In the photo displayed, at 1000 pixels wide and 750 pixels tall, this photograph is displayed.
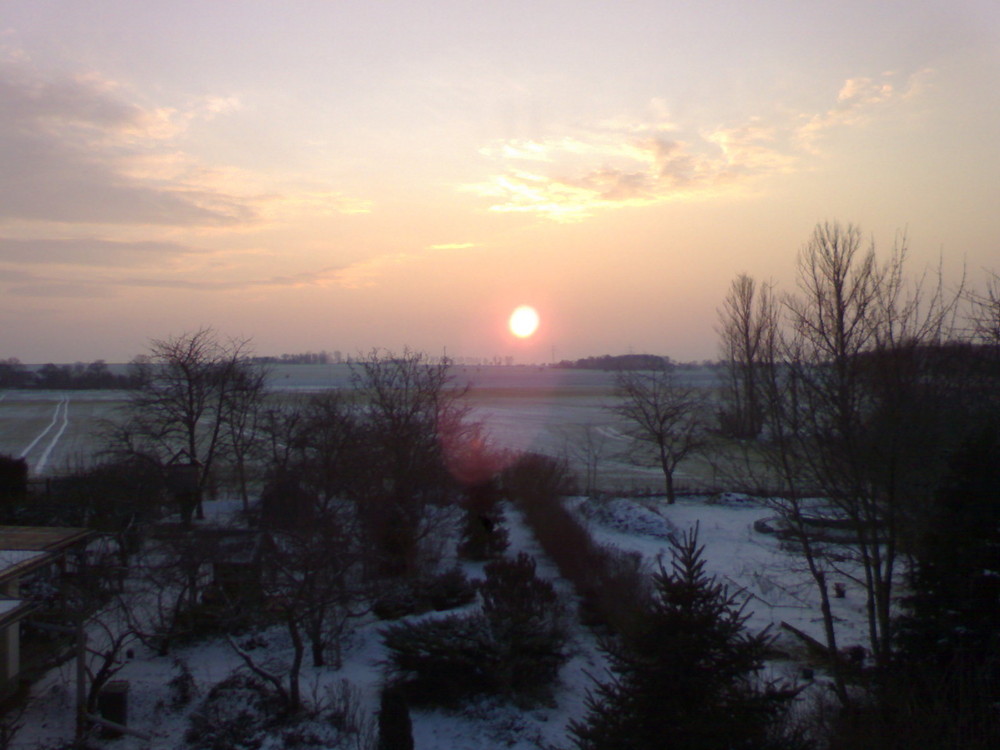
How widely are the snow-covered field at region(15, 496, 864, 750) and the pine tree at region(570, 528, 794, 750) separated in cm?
129

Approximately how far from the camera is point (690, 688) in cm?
544

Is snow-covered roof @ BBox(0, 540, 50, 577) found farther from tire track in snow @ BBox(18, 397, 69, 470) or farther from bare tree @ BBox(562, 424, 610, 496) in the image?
tire track in snow @ BBox(18, 397, 69, 470)

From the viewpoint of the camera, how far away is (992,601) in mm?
7637

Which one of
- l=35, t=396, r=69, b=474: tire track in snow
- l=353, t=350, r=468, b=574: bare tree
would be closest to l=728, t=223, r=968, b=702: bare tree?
l=353, t=350, r=468, b=574: bare tree

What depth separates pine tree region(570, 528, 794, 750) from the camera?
5.35 metres

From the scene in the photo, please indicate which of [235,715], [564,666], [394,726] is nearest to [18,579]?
[235,715]

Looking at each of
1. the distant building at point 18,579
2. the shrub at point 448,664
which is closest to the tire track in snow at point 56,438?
the distant building at point 18,579

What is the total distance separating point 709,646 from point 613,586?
25.9 ft

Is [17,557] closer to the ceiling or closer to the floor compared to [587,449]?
closer to the ceiling

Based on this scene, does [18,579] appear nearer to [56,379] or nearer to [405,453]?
[405,453]

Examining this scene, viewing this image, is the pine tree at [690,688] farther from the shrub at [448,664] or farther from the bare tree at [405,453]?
the bare tree at [405,453]

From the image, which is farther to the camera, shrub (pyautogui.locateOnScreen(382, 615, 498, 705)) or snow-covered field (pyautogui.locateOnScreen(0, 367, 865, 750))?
shrub (pyautogui.locateOnScreen(382, 615, 498, 705))

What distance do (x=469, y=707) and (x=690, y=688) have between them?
6330 millimetres

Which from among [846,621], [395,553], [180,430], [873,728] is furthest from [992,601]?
[180,430]
